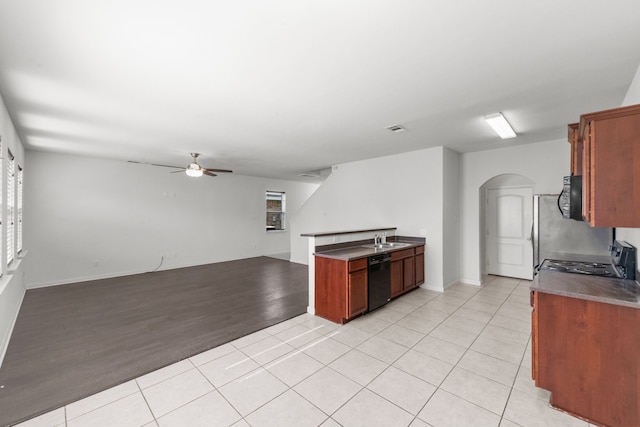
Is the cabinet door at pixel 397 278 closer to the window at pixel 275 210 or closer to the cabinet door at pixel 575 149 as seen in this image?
the cabinet door at pixel 575 149

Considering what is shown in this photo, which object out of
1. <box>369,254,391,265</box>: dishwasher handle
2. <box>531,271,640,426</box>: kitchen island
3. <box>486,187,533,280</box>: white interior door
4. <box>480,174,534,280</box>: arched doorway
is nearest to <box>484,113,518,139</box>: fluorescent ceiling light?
<box>480,174,534,280</box>: arched doorway

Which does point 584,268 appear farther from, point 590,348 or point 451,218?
point 451,218

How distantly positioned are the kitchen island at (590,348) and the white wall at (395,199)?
9.74ft

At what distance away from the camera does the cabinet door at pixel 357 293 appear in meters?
3.53

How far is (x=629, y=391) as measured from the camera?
5.72 feet

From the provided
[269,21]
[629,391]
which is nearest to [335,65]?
[269,21]

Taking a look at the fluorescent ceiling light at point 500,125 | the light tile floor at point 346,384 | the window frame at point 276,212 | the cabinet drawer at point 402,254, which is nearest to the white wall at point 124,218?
the window frame at point 276,212

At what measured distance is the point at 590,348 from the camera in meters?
1.88

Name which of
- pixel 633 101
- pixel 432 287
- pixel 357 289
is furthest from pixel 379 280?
pixel 633 101

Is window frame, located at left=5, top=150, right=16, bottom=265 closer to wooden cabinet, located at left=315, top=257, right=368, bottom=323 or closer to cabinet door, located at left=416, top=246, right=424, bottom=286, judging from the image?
wooden cabinet, located at left=315, top=257, right=368, bottom=323

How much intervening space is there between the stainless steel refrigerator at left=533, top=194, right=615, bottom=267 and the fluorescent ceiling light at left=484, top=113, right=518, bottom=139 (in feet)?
3.37

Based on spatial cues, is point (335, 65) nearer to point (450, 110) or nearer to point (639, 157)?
point (450, 110)

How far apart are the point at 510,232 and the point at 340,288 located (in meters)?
4.41

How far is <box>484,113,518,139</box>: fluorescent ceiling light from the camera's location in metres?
3.44
